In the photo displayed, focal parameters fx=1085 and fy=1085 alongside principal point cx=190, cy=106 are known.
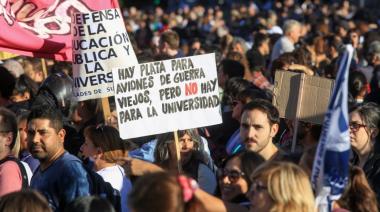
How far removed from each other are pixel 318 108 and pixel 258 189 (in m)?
2.89

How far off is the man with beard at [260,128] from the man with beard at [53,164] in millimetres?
1150

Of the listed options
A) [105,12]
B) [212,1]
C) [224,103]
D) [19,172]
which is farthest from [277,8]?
[19,172]

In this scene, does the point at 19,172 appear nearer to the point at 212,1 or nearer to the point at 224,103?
the point at 224,103

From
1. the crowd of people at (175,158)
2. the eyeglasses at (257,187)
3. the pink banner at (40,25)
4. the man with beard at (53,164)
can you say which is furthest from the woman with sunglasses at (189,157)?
the pink banner at (40,25)

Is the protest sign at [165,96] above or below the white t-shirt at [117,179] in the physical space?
above

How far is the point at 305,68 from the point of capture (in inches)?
421

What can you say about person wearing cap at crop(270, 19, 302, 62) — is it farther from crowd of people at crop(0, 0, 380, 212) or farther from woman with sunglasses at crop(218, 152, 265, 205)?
woman with sunglasses at crop(218, 152, 265, 205)

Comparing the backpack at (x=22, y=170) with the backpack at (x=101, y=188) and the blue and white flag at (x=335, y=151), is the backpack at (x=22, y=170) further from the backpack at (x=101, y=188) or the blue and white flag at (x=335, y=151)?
the blue and white flag at (x=335, y=151)

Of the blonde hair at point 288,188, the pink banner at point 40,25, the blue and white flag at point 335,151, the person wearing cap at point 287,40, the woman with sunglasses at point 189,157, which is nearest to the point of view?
the blonde hair at point 288,188

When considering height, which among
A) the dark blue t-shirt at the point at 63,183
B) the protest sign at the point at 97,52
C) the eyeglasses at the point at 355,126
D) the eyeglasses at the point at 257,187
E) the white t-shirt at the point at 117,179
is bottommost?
the white t-shirt at the point at 117,179

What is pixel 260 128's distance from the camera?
7078 mm

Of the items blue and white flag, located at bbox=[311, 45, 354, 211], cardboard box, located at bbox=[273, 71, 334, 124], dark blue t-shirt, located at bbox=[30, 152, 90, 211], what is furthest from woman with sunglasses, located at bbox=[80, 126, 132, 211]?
blue and white flag, located at bbox=[311, 45, 354, 211]

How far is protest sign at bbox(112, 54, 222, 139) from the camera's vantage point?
6980 mm

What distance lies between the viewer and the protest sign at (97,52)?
871cm
